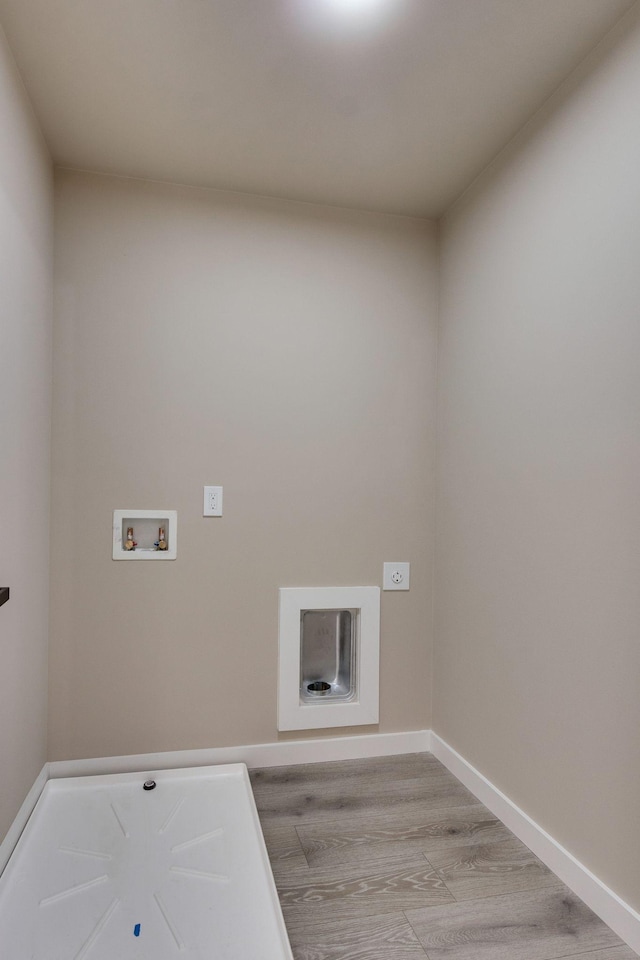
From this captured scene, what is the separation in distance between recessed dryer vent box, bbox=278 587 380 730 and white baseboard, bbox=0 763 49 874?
34.4 inches

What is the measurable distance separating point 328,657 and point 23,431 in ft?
4.92

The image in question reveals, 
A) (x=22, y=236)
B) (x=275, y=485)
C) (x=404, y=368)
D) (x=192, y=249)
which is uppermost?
(x=192, y=249)

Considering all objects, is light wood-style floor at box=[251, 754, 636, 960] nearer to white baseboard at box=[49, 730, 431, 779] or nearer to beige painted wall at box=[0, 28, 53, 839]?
white baseboard at box=[49, 730, 431, 779]

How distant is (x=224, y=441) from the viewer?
234 cm

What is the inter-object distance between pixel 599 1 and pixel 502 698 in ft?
6.49

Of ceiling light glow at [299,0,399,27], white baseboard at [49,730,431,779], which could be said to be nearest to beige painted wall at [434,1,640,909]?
white baseboard at [49,730,431,779]

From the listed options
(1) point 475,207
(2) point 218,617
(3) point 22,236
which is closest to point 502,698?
(2) point 218,617

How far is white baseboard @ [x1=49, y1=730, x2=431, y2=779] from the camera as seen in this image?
2.20 metres

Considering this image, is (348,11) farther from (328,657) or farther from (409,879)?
(409,879)

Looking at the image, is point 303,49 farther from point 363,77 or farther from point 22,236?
point 22,236

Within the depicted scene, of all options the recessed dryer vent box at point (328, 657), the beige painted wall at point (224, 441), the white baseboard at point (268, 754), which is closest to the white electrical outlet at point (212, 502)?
the beige painted wall at point (224, 441)

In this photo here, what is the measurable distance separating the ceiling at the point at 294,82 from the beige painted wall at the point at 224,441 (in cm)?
23

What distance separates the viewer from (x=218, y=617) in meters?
2.33

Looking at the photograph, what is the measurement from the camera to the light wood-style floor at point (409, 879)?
142 centimetres
